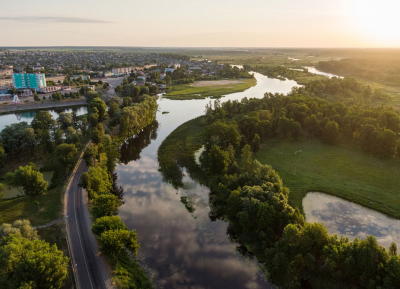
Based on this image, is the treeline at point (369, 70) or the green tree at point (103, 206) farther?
the treeline at point (369, 70)

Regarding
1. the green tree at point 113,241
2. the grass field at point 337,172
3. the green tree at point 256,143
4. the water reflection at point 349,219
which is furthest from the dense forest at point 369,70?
the green tree at point 113,241

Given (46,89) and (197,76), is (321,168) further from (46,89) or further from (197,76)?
(197,76)

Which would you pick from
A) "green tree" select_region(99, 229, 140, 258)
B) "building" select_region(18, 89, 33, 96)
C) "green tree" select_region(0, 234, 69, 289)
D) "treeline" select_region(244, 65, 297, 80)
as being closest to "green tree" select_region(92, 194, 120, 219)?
"green tree" select_region(99, 229, 140, 258)

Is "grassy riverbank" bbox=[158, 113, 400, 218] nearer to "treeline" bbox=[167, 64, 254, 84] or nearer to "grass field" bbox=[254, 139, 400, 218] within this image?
"grass field" bbox=[254, 139, 400, 218]

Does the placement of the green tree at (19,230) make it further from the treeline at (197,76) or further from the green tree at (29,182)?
the treeline at (197,76)

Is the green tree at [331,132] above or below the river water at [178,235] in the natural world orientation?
above

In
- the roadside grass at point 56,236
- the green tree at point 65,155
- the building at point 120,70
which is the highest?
the building at point 120,70

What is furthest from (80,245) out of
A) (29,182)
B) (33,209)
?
(29,182)

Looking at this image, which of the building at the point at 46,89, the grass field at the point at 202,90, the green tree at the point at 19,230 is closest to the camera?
the green tree at the point at 19,230
